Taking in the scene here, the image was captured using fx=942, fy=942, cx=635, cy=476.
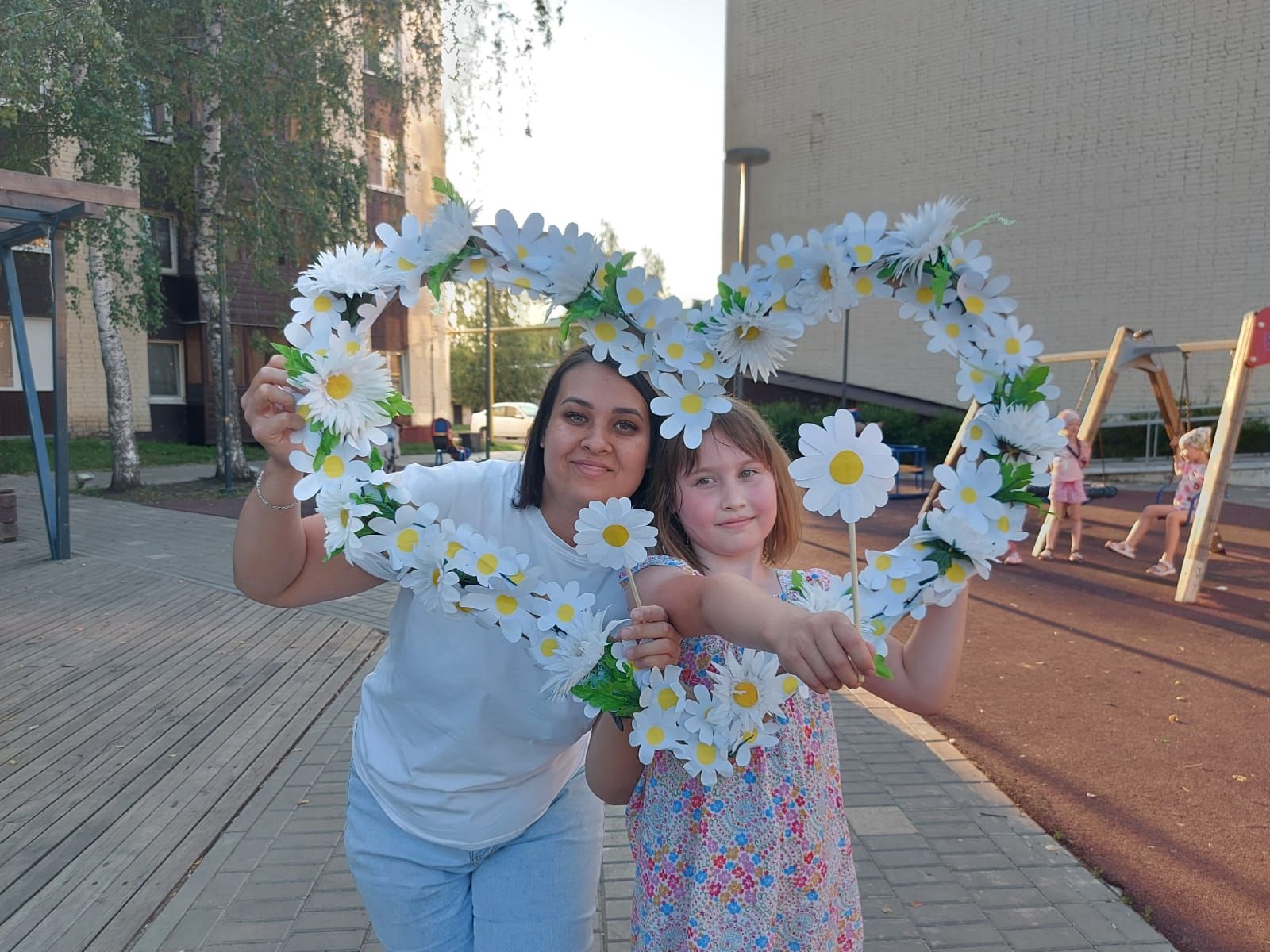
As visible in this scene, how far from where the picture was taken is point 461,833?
6.44 ft

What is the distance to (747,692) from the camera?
178 centimetres

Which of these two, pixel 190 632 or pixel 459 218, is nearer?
pixel 459 218

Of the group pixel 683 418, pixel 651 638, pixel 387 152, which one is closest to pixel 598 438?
pixel 683 418

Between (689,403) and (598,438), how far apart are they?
0.20m

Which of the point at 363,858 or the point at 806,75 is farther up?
the point at 806,75

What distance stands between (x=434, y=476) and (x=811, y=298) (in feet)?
2.98

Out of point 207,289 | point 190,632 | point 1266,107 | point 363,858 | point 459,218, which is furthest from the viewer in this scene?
point 1266,107

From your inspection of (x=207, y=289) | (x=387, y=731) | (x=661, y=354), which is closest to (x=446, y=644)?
(x=387, y=731)

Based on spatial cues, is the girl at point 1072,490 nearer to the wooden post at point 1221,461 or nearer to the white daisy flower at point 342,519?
the wooden post at point 1221,461

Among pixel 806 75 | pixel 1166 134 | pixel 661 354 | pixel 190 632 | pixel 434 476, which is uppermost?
pixel 806 75

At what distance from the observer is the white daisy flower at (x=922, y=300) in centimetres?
172

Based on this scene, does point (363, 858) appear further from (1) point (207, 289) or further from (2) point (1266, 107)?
(2) point (1266, 107)

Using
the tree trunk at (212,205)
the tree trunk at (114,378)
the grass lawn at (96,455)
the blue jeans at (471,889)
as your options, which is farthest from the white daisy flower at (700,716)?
the grass lawn at (96,455)

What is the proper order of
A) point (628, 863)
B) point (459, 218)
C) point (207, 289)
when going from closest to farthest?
point (459, 218), point (628, 863), point (207, 289)
